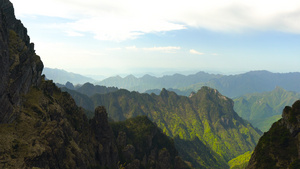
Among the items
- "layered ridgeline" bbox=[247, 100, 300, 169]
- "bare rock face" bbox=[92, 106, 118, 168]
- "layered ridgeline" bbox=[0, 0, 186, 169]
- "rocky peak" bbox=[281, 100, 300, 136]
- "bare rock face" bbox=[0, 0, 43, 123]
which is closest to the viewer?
"layered ridgeline" bbox=[0, 0, 186, 169]

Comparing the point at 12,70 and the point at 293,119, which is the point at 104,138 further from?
the point at 293,119

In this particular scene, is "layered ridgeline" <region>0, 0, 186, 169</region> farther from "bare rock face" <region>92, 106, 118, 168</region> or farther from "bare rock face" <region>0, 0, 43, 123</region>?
"bare rock face" <region>92, 106, 118, 168</region>

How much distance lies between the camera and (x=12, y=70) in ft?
185

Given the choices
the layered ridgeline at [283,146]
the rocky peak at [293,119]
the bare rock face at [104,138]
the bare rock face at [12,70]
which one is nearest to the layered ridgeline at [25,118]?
the bare rock face at [12,70]

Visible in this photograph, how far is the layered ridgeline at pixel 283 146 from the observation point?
6112 cm

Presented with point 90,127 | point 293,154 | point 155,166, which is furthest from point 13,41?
point 155,166

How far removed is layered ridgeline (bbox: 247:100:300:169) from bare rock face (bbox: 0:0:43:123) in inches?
3499

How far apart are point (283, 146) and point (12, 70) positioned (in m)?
101

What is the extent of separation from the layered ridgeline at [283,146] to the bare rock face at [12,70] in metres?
88.9

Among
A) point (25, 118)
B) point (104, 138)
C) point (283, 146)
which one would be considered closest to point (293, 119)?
point (283, 146)

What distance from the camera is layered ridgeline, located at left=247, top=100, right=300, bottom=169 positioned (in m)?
61.1

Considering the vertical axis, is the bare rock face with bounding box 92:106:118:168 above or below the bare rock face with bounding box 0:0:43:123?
below

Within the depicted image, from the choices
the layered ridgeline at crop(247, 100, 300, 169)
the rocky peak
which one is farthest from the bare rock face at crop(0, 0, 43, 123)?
the rocky peak

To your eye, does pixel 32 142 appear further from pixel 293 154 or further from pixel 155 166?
pixel 155 166
